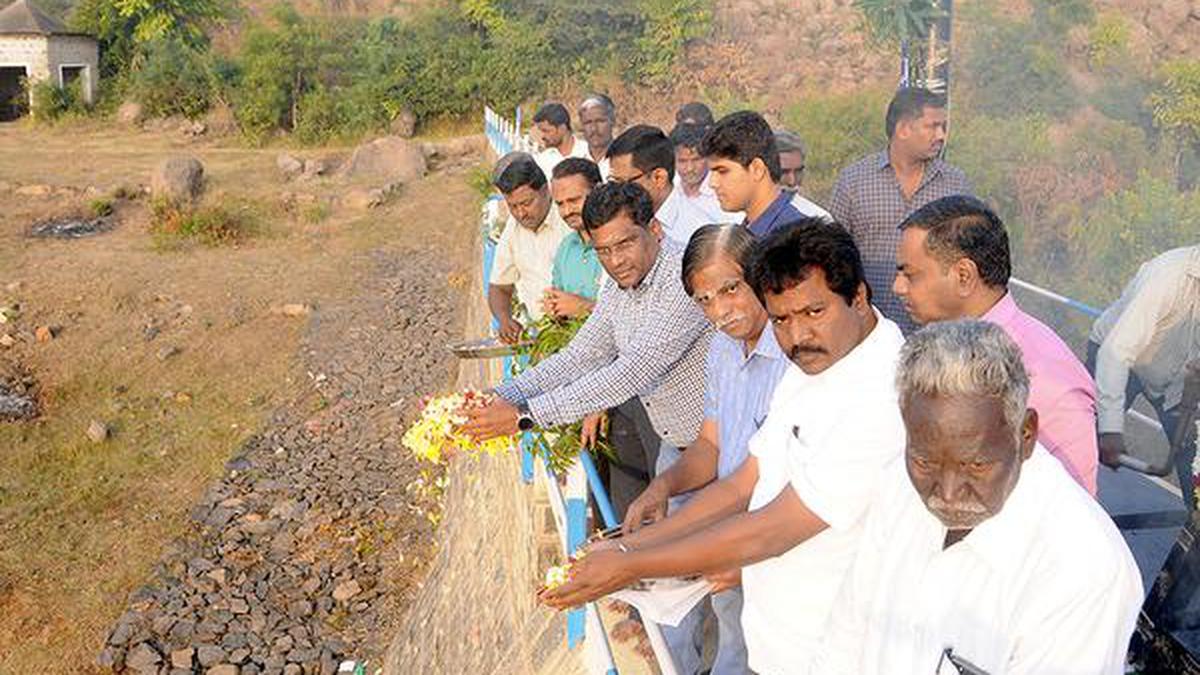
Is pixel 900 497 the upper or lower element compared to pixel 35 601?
upper

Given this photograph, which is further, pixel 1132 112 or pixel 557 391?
A: pixel 1132 112

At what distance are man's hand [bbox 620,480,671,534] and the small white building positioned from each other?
1361 inches

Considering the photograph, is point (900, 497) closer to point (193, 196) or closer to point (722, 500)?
point (722, 500)

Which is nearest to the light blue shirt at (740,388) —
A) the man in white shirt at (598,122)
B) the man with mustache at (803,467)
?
the man with mustache at (803,467)

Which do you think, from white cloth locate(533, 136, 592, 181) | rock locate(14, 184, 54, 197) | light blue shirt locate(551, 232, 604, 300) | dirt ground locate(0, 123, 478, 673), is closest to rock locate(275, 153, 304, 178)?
dirt ground locate(0, 123, 478, 673)

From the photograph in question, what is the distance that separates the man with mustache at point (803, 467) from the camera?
2291 millimetres

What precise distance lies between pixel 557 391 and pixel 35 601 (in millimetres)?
8445

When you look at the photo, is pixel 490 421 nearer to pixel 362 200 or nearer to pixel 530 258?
pixel 530 258

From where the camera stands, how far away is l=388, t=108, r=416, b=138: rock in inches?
1147

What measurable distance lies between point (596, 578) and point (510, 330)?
302 cm

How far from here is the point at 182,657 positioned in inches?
359

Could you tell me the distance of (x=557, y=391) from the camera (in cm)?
368

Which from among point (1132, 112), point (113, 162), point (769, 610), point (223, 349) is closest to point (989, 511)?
point (769, 610)

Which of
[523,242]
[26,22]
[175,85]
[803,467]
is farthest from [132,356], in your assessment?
[26,22]
